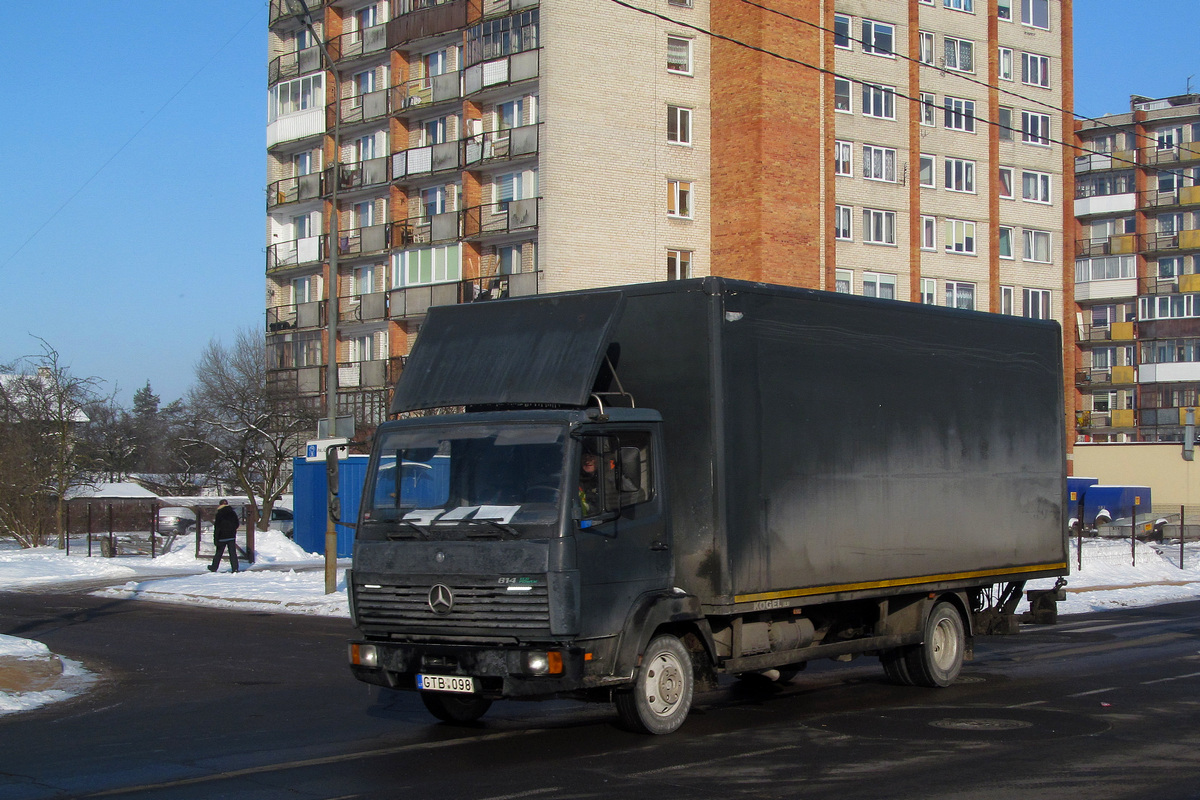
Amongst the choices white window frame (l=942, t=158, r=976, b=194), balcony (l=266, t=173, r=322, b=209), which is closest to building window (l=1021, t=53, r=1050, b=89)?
white window frame (l=942, t=158, r=976, b=194)

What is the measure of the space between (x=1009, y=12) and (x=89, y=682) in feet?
168

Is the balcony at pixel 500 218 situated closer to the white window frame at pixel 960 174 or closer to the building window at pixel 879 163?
the building window at pixel 879 163

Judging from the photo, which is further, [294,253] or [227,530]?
[294,253]

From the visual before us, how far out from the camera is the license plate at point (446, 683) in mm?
8891

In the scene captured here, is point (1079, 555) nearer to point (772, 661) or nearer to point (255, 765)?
point (772, 661)

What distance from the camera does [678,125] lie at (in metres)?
47.2

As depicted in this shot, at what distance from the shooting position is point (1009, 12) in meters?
55.2

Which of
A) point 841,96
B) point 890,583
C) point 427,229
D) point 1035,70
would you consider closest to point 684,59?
point 841,96

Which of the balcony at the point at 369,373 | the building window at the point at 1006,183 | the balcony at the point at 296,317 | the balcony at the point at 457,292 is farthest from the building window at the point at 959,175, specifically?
the balcony at the point at 296,317

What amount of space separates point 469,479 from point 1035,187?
5092cm

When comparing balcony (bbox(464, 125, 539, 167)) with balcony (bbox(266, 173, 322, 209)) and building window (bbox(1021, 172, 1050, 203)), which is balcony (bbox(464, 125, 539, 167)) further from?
building window (bbox(1021, 172, 1050, 203))

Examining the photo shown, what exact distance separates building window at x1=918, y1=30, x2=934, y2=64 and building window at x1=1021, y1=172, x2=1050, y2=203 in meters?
6.85

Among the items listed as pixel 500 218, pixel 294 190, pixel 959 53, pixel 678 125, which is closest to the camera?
pixel 500 218

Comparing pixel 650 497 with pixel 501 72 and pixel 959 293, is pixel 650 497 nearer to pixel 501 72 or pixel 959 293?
pixel 501 72
